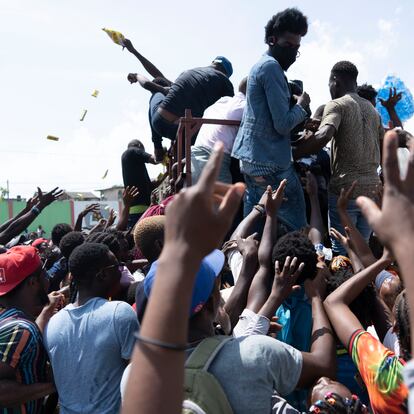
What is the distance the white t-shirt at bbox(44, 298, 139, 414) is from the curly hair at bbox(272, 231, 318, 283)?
82cm

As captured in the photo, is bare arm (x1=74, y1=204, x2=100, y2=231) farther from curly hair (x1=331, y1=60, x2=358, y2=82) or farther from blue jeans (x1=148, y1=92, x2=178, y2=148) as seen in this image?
curly hair (x1=331, y1=60, x2=358, y2=82)

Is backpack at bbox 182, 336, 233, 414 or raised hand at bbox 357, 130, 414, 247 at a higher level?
raised hand at bbox 357, 130, 414, 247

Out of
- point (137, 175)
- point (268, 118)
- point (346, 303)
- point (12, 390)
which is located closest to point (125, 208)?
point (137, 175)

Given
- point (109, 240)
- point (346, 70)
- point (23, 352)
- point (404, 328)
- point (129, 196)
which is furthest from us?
point (129, 196)

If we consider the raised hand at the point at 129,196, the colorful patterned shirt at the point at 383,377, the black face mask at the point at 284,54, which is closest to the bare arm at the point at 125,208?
the raised hand at the point at 129,196

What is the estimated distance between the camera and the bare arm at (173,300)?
1.14m

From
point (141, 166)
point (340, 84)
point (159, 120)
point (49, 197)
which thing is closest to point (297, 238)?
point (340, 84)

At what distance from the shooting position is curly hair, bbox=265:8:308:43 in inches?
166

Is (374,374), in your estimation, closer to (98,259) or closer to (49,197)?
(98,259)

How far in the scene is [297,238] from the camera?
2.82m

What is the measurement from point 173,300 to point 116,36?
647 centimetres

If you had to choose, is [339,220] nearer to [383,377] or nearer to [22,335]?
[383,377]

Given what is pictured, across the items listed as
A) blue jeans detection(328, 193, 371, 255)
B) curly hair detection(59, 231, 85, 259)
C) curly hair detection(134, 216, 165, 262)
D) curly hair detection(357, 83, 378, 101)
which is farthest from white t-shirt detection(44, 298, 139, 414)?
curly hair detection(357, 83, 378, 101)

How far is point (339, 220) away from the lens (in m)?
4.71
